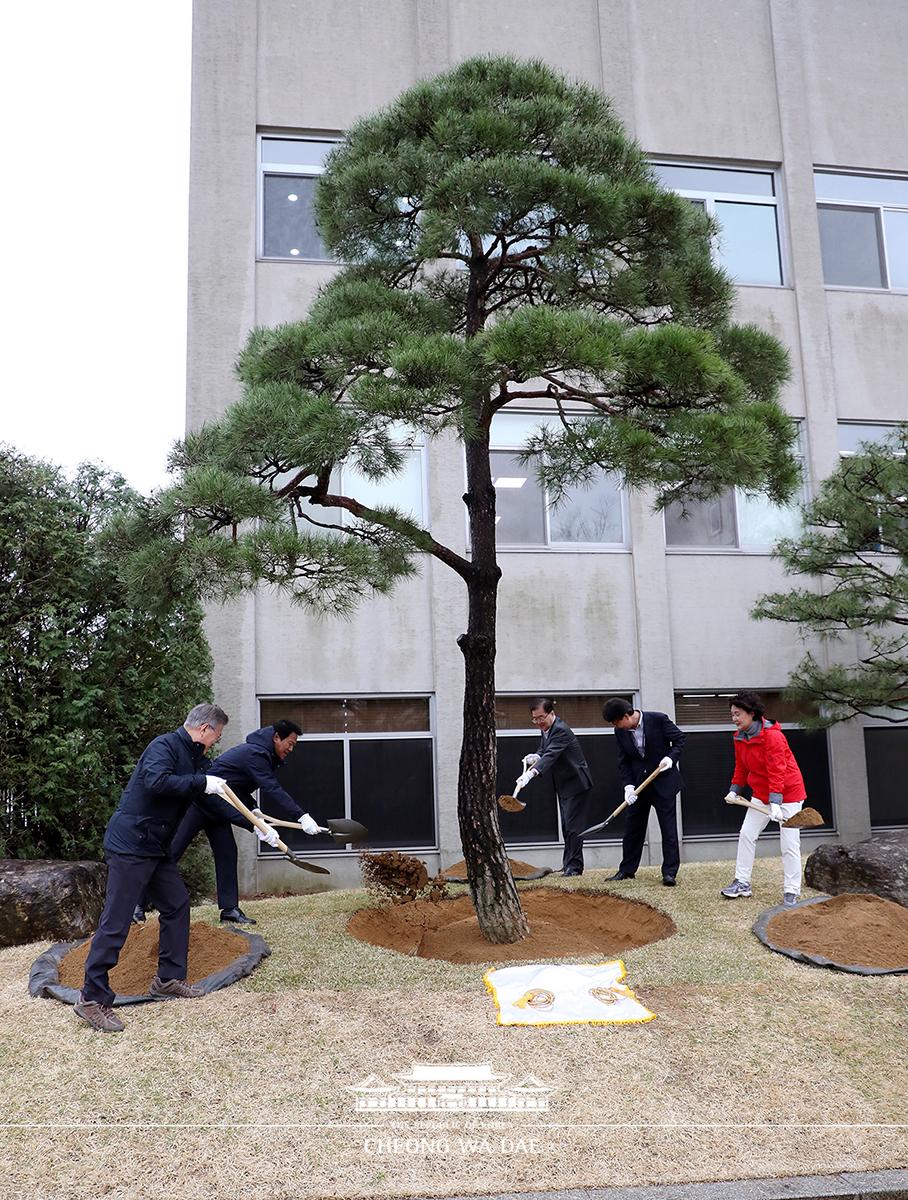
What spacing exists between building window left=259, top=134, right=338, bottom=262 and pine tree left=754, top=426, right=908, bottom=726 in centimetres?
587

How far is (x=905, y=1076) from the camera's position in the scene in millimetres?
4477

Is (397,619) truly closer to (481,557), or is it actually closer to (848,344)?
(481,557)

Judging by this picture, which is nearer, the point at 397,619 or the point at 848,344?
the point at 397,619

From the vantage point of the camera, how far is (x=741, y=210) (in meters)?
12.3

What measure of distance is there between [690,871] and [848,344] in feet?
22.3

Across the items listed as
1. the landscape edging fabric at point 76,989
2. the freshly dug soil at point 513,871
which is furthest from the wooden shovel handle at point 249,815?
the freshly dug soil at point 513,871

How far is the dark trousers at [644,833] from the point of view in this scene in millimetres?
7762

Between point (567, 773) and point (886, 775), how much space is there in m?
Result: 4.90

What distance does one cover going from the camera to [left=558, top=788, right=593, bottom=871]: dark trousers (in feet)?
28.0

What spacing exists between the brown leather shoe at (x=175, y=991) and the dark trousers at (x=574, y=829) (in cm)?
392

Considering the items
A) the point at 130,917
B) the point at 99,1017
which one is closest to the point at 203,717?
the point at 130,917

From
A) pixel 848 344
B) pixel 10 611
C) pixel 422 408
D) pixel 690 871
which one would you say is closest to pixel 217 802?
pixel 10 611

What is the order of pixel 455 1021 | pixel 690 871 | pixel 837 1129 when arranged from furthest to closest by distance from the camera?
pixel 690 871, pixel 455 1021, pixel 837 1129

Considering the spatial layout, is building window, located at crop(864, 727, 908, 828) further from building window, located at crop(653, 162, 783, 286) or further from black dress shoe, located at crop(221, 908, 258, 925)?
black dress shoe, located at crop(221, 908, 258, 925)
